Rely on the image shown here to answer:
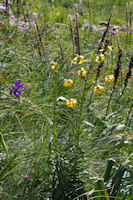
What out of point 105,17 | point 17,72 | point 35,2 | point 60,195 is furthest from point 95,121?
point 105,17

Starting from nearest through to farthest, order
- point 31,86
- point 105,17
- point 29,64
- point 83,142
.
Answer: point 83,142 < point 31,86 < point 29,64 < point 105,17

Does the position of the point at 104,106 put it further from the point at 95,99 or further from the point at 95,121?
the point at 95,121

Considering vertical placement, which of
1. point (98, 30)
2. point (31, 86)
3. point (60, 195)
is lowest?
point (60, 195)

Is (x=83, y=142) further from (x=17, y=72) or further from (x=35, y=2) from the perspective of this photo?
(x=35, y=2)

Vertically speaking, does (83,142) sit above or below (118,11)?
below

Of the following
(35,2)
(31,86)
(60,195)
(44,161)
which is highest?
(35,2)

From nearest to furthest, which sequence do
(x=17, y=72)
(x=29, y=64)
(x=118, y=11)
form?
(x=17, y=72) → (x=29, y=64) → (x=118, y=11)

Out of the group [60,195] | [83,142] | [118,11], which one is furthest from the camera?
[118,11]

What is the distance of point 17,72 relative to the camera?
8.47 ft

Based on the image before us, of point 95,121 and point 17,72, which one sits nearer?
point 95,121

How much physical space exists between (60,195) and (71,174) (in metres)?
0.14

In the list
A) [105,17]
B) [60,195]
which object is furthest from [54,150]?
[105,17]

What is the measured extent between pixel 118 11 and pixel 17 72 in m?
5.20

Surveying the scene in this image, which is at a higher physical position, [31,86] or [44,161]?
[31,86]
